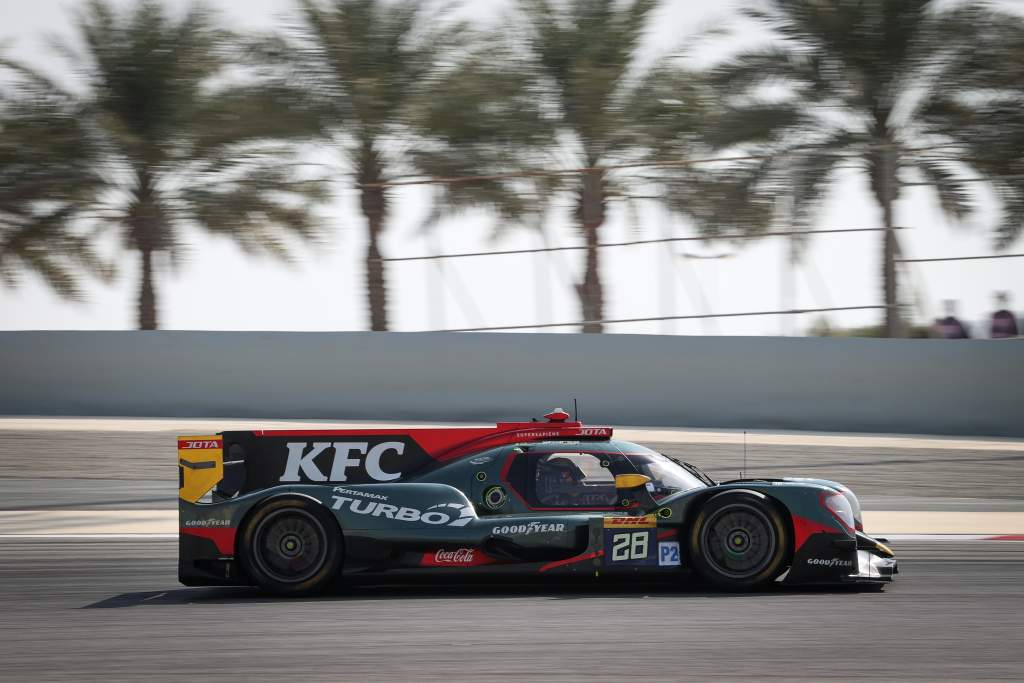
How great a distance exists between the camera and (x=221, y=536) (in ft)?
27.8

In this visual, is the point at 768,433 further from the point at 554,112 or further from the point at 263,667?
the point at 263,667

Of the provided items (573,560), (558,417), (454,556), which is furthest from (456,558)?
(558,417)

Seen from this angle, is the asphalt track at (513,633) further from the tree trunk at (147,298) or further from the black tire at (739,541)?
the tree trunk at (147,298)

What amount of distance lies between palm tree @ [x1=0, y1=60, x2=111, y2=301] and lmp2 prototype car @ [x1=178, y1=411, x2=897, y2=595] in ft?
53.3

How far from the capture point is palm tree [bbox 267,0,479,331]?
23.6 meters

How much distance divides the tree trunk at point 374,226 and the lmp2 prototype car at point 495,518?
13988 mm

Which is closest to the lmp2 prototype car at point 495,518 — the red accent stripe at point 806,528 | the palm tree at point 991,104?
the red accent stripe at point 806,528

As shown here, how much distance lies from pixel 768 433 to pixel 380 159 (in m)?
8.79

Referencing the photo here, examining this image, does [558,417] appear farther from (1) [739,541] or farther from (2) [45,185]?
(2) [45,185]

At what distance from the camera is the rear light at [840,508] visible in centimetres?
831

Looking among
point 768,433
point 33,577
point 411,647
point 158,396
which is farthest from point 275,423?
point 411,647

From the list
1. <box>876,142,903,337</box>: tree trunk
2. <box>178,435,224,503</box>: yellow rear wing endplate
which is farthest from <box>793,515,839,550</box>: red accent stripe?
<box>876,142,903,337</box>: tree trunk

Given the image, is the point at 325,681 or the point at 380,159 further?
the point at 380,159

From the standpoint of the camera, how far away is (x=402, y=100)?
23.9 metres
